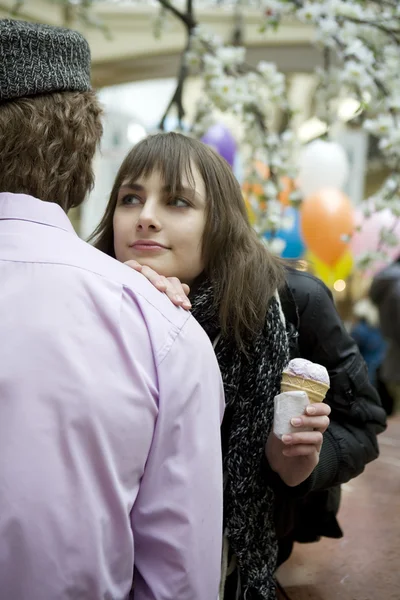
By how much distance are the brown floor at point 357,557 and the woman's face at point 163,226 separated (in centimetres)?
96

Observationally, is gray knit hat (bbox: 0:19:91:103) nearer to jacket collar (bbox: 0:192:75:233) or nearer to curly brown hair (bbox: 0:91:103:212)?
curly brown hair (bbox: 0:91:103:212)

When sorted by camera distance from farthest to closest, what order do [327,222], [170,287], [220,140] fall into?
[327,222] < [220,140] < [170,287]

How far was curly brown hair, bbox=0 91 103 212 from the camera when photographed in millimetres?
1291

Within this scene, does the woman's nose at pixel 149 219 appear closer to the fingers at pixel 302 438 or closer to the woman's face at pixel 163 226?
the woman's face at pixel 163 226

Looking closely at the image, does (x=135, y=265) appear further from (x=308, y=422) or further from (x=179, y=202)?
(x=308, y=422)

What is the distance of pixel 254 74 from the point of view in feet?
14.1

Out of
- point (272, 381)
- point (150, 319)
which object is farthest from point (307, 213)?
point (150, 319)

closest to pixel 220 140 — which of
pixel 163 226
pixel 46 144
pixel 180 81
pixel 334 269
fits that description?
pixel 180 81

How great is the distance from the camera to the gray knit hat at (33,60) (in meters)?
1.28

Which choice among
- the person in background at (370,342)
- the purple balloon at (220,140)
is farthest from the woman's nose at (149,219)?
the person in background at (370,342)

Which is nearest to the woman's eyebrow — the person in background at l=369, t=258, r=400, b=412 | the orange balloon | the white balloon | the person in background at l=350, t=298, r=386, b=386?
the person in background at l=369, t=258, r=400, b=412

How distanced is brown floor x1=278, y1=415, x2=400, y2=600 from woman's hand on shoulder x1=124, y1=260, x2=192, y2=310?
980mm

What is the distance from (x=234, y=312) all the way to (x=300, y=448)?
0.36 metres

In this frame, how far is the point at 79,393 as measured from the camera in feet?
3.70
